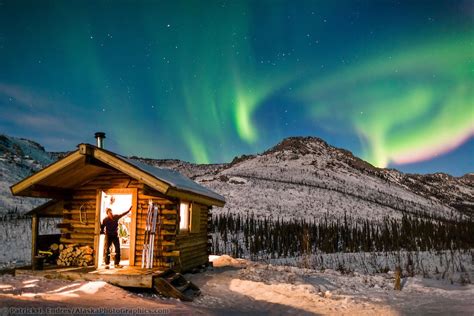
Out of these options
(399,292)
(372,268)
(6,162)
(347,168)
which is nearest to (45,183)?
(399,292)

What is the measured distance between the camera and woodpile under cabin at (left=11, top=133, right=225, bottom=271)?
Result: 12617 millimetres

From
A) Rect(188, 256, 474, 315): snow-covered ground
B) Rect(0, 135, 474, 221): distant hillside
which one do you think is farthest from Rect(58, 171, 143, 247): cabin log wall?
Rect(0, 135, 474, 221): distant hillside

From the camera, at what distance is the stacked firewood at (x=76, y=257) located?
13883 mm

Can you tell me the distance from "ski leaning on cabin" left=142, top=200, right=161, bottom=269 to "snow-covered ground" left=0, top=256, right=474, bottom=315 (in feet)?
6.51

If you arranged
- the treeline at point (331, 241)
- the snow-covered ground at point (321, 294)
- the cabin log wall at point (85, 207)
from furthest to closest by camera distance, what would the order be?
1. the treeline at point (331, 241)
2. the cabin log wall at point (85, 207)
3. the snow-covered ground at point (321, 294)

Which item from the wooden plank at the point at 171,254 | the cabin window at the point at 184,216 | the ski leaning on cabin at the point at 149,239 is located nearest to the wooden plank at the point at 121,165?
the ski leaning on cabin at the point at 149,239

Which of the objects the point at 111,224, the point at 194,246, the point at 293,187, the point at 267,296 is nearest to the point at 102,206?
the point at 111,224

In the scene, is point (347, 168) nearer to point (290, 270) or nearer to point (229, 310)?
point (290, 270)

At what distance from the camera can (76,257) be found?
13.9 metres

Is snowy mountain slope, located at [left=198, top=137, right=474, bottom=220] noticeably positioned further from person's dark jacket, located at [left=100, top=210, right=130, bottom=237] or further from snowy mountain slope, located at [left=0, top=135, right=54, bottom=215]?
person's dark jacket, located at [left=100, top=210, right=130, bottom=237]

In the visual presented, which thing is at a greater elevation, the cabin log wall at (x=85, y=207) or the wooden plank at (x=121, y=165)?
the wooden plank at (x=121, y=165)

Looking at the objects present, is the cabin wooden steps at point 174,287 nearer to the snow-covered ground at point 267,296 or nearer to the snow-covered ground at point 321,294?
the snow-covered ground at point 267,296

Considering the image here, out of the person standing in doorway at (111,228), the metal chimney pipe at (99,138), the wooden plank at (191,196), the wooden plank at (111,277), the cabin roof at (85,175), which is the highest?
the metal chimney pipe at (99,138)

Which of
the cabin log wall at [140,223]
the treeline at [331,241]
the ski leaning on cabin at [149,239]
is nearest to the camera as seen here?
the ski leaning on cabin at [149,239]
